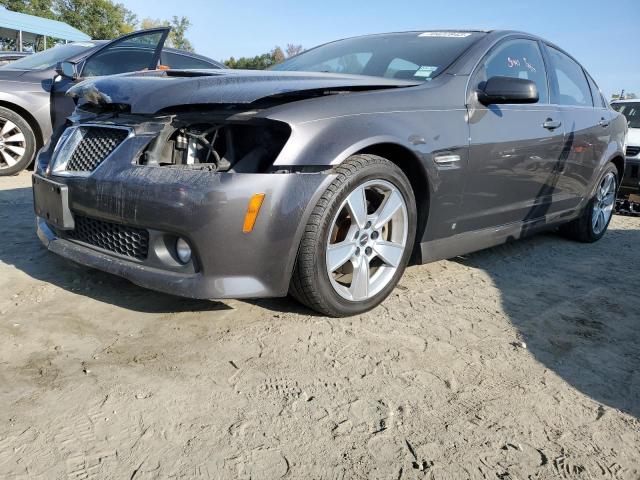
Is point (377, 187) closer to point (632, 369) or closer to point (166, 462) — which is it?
point (632, 369)

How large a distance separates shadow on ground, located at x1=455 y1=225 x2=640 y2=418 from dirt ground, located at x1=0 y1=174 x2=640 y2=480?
15mm

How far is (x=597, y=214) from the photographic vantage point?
15.8 ft

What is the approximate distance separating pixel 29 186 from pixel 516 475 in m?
5.29

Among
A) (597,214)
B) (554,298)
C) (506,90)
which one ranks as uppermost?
(506,90)

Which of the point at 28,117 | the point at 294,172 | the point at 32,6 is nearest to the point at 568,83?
the point at 294,172

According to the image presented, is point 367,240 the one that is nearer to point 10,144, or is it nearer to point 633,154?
point 10,144

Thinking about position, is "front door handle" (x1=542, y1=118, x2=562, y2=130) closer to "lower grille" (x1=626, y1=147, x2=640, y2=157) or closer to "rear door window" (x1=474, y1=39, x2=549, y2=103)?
"rear door window" (x1=474, y1=39, x2=549, y2=103)

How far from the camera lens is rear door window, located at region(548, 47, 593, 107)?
400cm

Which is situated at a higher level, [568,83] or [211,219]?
[568,83]

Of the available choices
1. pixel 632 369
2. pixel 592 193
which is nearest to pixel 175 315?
pixel 632 369

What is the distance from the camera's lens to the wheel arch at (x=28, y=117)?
228 inches

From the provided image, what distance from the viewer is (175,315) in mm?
2551

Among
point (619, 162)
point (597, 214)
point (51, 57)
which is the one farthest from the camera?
point (51, 57)

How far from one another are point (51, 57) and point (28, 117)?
95 centimetres
